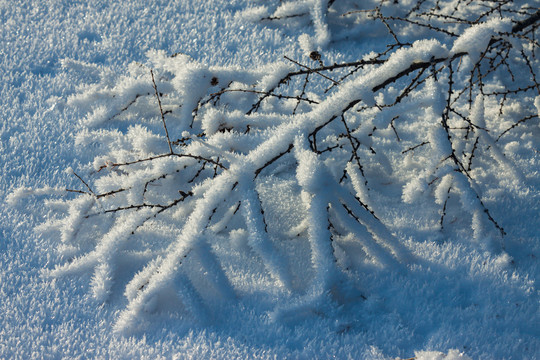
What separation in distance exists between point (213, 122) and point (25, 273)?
821 millimetres

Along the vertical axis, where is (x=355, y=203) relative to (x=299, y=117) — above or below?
below

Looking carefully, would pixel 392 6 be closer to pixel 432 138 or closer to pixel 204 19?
pixel 204 19

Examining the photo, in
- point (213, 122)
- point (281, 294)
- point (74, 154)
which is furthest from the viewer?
point (74, 154)

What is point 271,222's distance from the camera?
1.87m

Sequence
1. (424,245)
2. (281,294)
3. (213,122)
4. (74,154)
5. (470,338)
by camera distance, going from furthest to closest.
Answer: (74,154) → (213,122) → (424,245) → (281,294) → (470,338)

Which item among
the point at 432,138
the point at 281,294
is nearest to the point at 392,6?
the point at 432,138

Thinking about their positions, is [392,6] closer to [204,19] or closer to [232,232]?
[204,19]

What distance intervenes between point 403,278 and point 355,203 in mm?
287

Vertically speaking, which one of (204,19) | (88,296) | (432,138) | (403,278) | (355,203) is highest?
(204,19)

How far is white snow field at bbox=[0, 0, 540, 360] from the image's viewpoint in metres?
1.47

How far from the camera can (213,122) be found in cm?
186

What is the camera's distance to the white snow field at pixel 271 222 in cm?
147

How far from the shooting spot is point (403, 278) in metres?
1.60

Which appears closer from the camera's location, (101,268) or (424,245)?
(101,268)
